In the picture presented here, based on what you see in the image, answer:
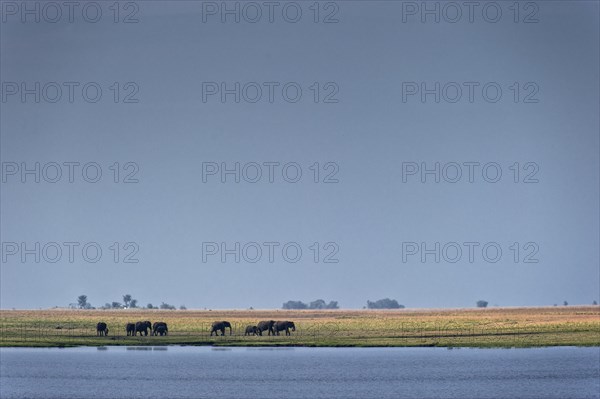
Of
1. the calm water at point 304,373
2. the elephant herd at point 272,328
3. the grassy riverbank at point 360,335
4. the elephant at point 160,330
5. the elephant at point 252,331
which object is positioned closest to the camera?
the calm water at point 304,373

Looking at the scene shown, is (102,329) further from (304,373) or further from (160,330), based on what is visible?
(304,373)

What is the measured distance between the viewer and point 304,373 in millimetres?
72438

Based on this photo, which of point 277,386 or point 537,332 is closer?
point 277,386

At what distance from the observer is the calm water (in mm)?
62719

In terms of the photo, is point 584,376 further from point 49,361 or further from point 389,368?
point 49,361

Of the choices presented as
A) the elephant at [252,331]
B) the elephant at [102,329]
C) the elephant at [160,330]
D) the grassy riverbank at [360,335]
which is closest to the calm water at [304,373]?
the grassy riverbank at [360,335]

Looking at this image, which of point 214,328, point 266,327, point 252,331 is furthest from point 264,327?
point 214,328

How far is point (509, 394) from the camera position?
61562 mm

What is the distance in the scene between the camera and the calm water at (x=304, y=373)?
62.7 metres

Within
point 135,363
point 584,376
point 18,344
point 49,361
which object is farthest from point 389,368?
point 18,344

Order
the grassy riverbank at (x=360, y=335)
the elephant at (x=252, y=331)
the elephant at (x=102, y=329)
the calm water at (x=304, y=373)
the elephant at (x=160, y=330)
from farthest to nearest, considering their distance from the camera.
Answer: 1. the elephant at (x=252, y=331)
2. the elephant at (x=160, y=330)
3. the elephant at (x=102, y=329)
4. the grassy riverbank at (x=360, y=335)
5. the calm water at (x=304, y=373)

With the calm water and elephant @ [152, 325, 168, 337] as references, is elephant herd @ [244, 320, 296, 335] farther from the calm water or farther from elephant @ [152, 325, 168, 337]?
the calm water

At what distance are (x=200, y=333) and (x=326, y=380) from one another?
143ft

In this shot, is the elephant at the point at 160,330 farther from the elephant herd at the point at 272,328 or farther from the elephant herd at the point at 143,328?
the elephant herd at the point at 272,328
